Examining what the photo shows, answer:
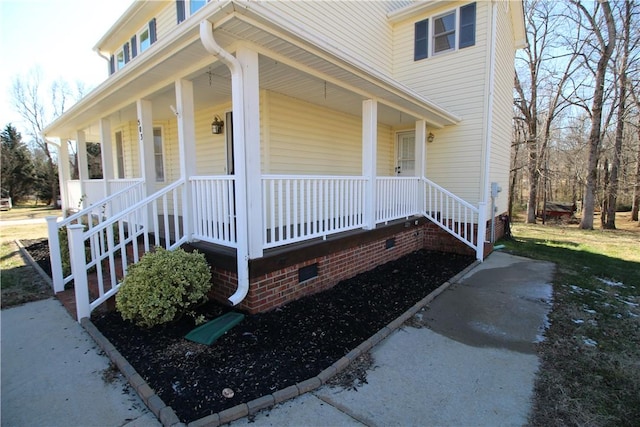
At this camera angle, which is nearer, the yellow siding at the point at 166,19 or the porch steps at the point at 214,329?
the porch steps at the point at 214,329

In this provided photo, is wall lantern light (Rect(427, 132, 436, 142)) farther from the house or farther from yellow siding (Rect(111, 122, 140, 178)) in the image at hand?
yellow siding (Rect(111, 122, 140, 178))

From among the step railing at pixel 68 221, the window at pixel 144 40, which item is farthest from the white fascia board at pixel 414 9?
the step railing at pixel 68 221

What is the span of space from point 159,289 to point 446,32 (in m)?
8.77

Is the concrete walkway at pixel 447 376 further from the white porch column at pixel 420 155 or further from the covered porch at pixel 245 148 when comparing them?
the white porch column at pixel 420 155

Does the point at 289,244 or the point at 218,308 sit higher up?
the point at 289,244

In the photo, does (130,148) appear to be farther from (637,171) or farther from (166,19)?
Result: (637,171)

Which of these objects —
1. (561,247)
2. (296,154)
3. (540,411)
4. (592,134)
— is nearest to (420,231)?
(296,154)

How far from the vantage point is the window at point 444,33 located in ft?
26.4

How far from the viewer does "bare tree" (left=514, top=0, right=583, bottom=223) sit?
16.5m

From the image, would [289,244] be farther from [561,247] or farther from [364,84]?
[561,247]

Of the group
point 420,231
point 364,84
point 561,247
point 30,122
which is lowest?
point 561,247

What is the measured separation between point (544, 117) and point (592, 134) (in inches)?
221

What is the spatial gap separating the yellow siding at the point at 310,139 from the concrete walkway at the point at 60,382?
11.9 ft

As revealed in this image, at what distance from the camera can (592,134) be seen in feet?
45.2
